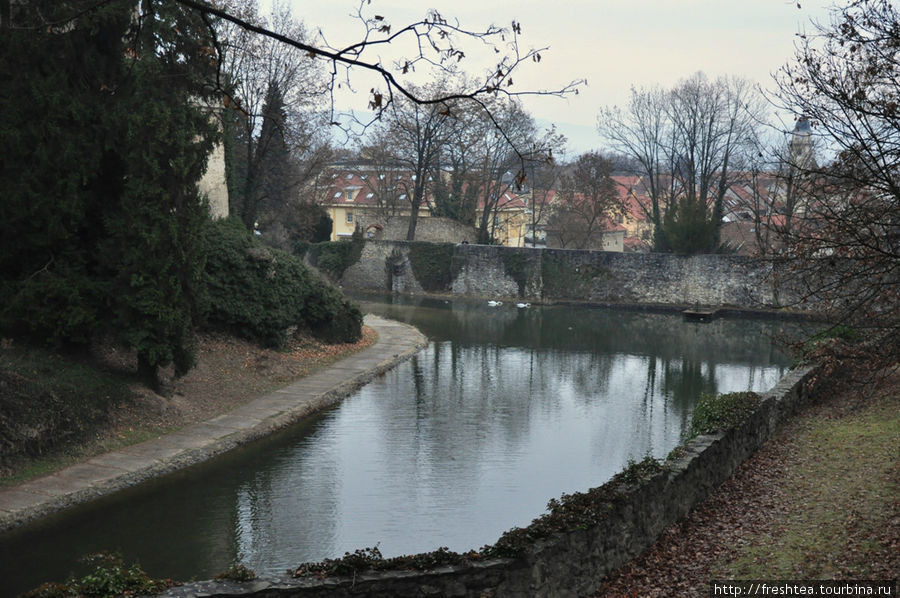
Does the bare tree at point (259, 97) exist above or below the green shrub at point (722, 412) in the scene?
above

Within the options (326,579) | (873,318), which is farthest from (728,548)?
(326,579)

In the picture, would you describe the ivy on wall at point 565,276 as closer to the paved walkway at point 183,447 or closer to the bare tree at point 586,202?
the bare tree at point 586,202

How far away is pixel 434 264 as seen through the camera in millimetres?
42281

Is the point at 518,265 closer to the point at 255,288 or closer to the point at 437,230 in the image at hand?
the point at 437,230

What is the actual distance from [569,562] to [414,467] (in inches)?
246

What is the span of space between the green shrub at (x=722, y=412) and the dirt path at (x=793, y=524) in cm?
71

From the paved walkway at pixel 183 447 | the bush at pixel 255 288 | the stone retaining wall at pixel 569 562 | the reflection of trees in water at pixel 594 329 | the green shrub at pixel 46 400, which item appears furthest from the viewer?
the reflection of trees in water at pixel 594 329

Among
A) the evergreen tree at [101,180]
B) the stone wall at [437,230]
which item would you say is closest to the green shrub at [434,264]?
the stone wall at [437,230]

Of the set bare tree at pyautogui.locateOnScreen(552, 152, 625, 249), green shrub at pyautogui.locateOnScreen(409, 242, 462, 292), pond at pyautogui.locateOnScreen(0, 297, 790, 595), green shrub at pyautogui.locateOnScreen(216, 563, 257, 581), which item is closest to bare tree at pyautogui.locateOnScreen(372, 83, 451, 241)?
green shrub at pyautogui.locateOnScreen(409, 242, 462, 292)

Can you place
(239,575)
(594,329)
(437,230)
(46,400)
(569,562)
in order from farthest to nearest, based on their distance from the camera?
(437,230) < (594,329) < (46,400) < (569,562) < (239,575)

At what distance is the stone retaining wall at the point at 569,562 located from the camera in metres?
6.02

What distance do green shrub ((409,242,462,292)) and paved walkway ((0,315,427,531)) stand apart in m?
20.6

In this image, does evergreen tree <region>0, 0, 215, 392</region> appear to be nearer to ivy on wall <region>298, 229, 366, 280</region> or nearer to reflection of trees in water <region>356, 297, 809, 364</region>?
reflection of trees in water <region>356, 297, 809, 364</region>

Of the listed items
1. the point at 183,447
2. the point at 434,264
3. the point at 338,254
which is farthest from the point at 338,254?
the point at 183,447
